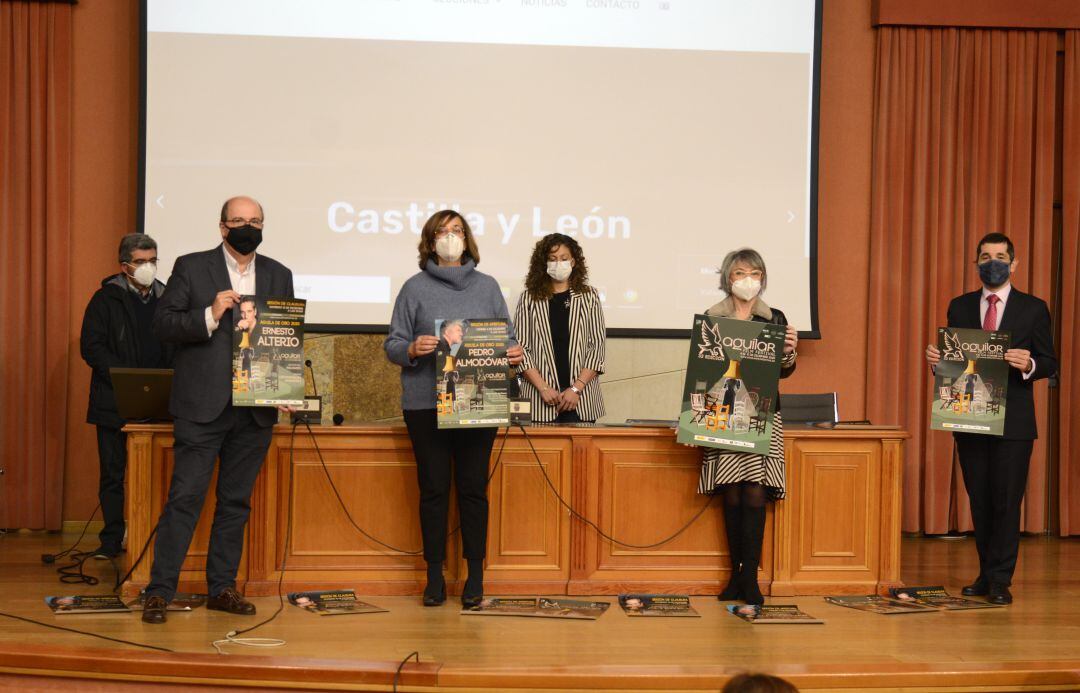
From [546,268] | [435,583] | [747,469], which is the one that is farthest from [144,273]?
[747,469]

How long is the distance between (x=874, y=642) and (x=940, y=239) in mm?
3461

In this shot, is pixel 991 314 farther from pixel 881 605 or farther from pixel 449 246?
pixel 449 246

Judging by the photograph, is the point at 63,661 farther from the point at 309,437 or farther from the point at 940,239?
the point at 940,239

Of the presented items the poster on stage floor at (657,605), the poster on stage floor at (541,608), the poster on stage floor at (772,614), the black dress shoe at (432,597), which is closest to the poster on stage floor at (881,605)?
the poster on stage floor at (772,614)

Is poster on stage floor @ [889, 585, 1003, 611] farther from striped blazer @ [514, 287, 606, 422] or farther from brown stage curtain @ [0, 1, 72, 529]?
brown stage curtain @ [0, 1, 72, 529]

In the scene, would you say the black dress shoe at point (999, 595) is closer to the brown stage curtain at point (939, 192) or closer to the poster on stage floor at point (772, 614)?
the poster on stage floor at point (772, 614)

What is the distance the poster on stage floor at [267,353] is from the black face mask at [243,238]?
0.19 metres

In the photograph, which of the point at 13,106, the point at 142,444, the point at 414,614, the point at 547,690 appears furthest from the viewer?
the point at 13,106

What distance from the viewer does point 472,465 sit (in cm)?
398

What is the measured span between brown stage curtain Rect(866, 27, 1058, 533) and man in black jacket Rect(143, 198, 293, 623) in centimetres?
396

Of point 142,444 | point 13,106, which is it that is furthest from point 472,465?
point 13,106

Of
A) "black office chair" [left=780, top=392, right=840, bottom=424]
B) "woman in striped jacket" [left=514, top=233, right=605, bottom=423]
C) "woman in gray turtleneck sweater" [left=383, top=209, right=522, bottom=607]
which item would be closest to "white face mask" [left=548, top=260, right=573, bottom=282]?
"woman in striped jacket" [left=514, top=233, right=605, bottom=423]

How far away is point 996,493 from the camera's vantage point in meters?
4.32

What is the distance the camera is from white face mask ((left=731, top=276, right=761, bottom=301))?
4.06 metres
